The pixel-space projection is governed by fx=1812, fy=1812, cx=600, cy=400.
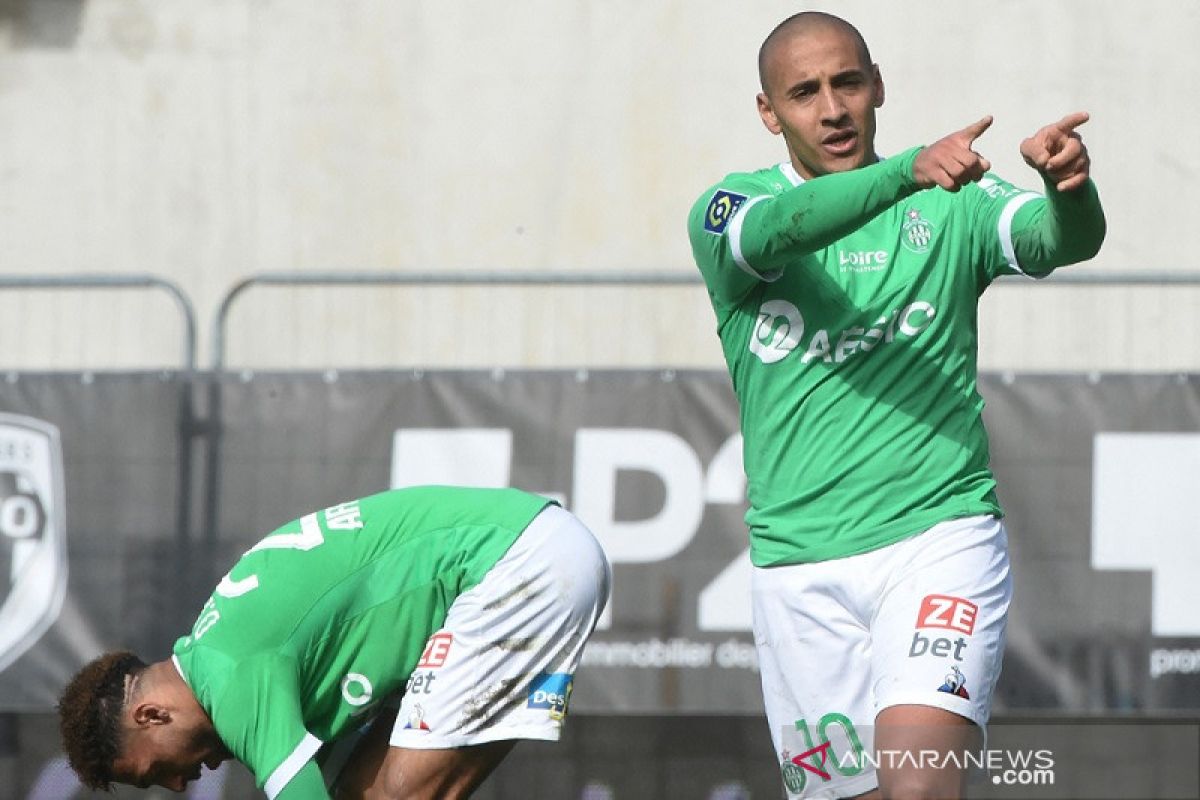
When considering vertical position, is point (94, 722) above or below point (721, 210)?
below

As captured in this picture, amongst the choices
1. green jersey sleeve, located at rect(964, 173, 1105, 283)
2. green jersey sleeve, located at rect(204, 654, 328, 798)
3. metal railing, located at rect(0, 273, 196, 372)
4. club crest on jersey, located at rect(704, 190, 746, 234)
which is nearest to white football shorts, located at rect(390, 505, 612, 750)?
green jersey sleeve, located at rect(204, 654, 328, 798)

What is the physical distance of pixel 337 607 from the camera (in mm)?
4746

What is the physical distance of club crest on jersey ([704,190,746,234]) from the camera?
4.22m

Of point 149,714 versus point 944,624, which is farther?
point 149,714

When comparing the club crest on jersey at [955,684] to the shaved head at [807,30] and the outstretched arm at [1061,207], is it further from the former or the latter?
the shaved head at [807,30]

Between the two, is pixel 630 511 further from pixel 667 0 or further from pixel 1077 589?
pixel 667 0

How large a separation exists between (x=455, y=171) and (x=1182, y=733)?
552 centimetres

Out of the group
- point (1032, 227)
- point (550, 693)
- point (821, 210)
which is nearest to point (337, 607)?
point (550, 693)

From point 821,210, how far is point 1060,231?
0.57 m

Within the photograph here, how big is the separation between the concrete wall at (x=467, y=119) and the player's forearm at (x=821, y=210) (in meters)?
6.65

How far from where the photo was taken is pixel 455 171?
1152 centimetres

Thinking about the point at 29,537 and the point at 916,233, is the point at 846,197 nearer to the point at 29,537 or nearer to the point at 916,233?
the point at 916,233

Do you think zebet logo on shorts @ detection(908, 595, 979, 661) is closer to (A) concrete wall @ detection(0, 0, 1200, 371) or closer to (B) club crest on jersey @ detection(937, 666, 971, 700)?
(B) club crest on jersey @ detection(937, 666, 971, 700)

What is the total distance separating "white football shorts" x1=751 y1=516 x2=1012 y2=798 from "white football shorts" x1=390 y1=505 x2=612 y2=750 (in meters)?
0.77
